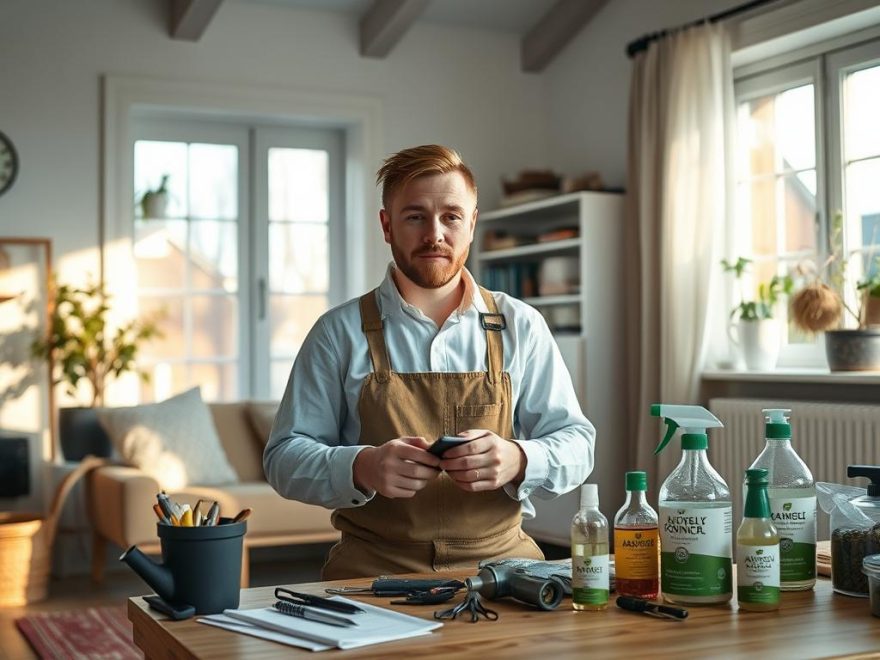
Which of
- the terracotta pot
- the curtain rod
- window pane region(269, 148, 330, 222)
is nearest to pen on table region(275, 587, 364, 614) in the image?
the terracotta pot

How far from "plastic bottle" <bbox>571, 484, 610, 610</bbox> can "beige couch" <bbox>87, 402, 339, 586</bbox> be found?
3122mm

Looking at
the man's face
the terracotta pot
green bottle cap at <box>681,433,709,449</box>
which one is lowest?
green bottle cap at <box>681,433,709,449</box>

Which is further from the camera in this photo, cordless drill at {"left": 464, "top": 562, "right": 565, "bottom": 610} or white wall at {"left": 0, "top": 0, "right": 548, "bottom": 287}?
white wall at {"left": 0, "top": 0, "right": 548, "bottom": 287}

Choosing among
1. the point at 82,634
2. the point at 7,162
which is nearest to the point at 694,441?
the point at 82,634

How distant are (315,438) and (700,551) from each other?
29.4 inches

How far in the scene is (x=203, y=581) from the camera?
1.47 m

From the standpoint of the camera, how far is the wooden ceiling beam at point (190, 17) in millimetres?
5141

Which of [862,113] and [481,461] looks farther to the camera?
[862,113]

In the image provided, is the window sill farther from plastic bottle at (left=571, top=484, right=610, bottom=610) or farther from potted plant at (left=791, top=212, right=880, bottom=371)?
plastic bottle at (left=571, top=484, right=610, bottom=610)

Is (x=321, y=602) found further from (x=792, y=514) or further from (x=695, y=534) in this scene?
(x=792, y=514)

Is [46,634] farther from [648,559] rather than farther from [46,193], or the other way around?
[648,559]

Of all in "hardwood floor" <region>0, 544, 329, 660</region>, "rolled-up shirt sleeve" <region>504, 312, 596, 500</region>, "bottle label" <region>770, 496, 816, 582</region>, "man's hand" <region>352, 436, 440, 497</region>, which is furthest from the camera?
"hardwood floor" <region>0, 544, 329, 660</region>

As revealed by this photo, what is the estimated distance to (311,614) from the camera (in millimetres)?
1423

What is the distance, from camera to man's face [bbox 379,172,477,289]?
193 cm
